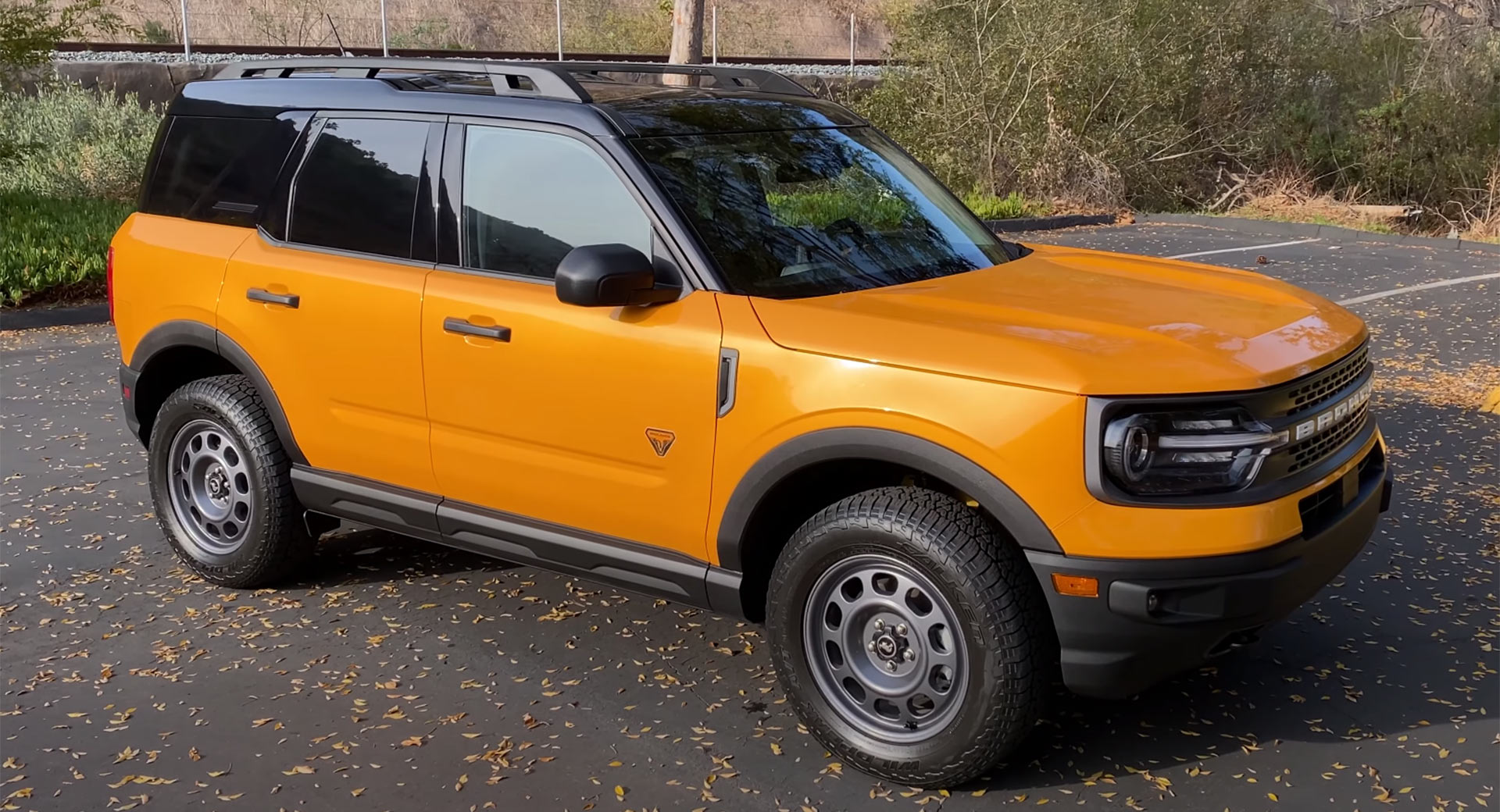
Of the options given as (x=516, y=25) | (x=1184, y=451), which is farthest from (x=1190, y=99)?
(x=516, y=25)

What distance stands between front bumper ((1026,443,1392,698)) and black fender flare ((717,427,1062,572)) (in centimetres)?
11

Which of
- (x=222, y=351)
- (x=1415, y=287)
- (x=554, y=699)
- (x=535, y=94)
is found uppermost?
(x=535, y=94)

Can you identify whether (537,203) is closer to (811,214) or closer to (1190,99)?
(811,214)

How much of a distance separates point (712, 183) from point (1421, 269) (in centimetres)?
1234

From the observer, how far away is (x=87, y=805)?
3586 mm

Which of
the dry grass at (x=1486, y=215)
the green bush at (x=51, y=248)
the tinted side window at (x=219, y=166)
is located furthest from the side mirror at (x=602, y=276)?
the dry grass at (x=1486, y=215)

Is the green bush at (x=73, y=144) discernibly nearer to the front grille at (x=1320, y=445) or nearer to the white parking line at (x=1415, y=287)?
the white parking line at (x=1415, y=287)

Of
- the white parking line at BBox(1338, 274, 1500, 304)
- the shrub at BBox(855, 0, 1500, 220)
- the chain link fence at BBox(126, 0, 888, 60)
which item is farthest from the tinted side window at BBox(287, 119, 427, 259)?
the chain link fence at BBox(126, 0, 888, 60)

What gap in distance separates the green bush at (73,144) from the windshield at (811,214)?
11.9m

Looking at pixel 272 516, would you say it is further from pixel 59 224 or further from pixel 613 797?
pixel 59 224

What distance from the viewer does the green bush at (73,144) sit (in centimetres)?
1503

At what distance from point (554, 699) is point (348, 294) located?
1.58 m

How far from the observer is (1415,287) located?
12.7 meters

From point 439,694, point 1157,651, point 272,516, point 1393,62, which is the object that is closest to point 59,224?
point 272,516
